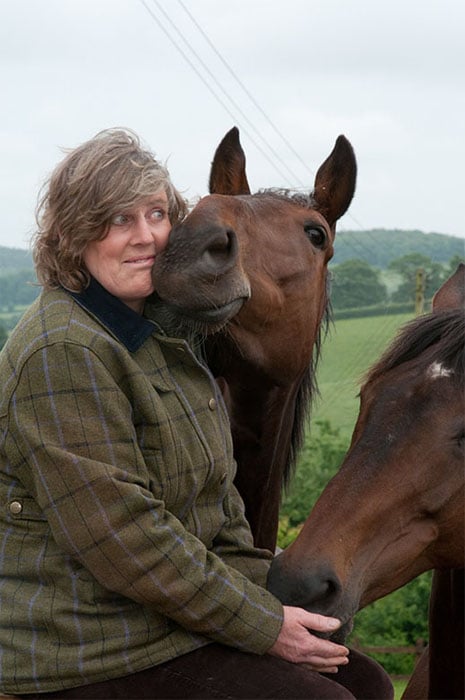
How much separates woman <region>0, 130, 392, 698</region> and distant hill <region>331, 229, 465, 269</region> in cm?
1650

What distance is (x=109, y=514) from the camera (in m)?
2.82

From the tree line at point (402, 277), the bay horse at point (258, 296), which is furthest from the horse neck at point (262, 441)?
the tree line at point (402, 277)

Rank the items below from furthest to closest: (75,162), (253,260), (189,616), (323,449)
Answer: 1. (323,449)
2. (253,260)
3. (75,162)
4. (189,616)

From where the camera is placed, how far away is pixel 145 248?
10.6 ft

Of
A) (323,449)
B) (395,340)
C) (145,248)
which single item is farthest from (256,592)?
(323,449)

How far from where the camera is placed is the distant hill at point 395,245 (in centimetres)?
2067

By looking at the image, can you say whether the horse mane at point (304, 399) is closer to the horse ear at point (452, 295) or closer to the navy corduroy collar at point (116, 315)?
the horse ear at point (452, 295)

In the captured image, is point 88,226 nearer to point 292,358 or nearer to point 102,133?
point 102,133

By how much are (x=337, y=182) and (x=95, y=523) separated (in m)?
1.94

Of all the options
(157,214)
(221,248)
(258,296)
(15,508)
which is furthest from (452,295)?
(15,508)

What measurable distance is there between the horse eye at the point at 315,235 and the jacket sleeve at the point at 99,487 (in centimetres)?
134

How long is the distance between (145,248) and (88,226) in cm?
23

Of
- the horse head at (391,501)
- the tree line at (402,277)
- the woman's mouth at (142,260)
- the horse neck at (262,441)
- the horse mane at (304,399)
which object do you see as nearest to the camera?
the horse head at (391,501)

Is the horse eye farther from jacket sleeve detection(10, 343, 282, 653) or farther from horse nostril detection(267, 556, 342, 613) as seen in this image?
horse nostril detection(267, 556, 342, 613)
